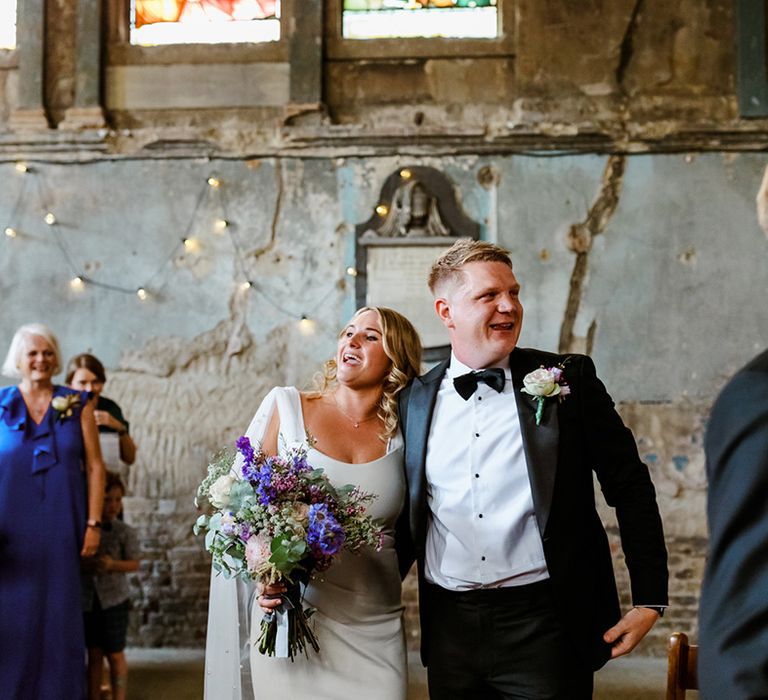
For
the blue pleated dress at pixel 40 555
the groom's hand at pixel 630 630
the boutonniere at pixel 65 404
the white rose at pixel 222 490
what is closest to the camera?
the groom's hand at pixel 630 630

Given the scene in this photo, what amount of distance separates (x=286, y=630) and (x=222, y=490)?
0.52m

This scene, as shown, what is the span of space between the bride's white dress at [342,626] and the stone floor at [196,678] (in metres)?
2.70

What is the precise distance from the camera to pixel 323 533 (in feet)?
9.12

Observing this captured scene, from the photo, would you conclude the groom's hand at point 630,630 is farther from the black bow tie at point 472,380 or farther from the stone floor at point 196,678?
the stone floor at point 196,678

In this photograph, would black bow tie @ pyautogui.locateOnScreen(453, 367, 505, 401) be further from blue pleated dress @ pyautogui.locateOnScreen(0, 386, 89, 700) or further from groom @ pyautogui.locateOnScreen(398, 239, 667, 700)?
blue pleated dress @ pyautogui.locateOnScreen(0, 386, 89, 700)

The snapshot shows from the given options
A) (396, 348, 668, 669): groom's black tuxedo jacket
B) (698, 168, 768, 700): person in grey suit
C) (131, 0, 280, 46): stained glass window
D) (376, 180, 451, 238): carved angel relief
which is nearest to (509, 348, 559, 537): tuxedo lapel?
(396, 348, 668, 669): groom's black tuxedo jacket

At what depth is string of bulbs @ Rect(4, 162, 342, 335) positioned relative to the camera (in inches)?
279

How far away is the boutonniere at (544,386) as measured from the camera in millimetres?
2812

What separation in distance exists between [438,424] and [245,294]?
14.1ft

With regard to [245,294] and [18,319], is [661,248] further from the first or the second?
[18,319]

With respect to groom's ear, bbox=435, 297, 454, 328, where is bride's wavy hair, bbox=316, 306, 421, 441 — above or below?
below

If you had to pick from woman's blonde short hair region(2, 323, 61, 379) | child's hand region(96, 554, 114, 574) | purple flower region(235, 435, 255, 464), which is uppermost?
woman's blonde short hair region(2, 323, 61, 379)

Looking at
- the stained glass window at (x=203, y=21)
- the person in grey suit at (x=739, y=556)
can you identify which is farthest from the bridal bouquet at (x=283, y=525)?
the stained glass window at (x=203, y=21)

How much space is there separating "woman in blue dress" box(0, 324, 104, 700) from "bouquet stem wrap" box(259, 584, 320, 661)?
2.32 metres
